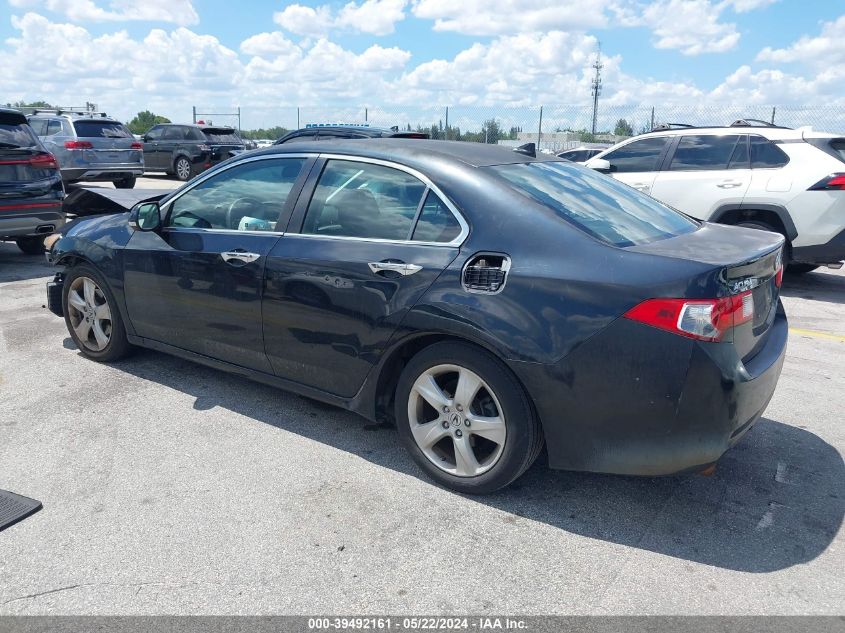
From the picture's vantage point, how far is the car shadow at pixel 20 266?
830cm

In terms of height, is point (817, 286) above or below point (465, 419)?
below

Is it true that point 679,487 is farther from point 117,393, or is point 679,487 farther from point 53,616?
point 117,393

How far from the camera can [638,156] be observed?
349 inches

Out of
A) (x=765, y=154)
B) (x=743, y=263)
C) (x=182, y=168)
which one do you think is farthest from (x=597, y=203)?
(x=182, y=168)

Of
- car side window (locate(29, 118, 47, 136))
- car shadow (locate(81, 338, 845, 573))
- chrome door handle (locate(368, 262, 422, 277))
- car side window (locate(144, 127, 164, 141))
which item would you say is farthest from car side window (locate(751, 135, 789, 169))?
car side window (locate(144, 127, 164, 141))

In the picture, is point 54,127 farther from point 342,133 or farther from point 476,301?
point 476,301

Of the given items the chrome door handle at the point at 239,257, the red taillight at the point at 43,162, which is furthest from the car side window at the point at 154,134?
the chrome door handle at the point at 239,257

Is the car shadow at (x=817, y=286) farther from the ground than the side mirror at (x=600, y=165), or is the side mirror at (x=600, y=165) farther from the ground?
the side mirror at (x=600, y=165)

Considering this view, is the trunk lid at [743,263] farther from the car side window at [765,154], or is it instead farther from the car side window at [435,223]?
the car side window at [765,154]

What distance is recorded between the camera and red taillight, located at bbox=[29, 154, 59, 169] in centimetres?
825

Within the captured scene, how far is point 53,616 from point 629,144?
8283 millimetres

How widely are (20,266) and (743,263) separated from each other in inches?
347

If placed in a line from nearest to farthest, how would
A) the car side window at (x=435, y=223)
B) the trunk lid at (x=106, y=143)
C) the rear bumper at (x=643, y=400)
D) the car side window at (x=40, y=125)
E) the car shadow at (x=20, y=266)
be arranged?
1. the rear bumper at (x=643, y=400)
2. the car side window at (x=435, y=223)
3. the car shadow at (x=20, y=266)
4. the trunk lid at (x=106, y=143)
5. the car side window at (x=40, y=125)

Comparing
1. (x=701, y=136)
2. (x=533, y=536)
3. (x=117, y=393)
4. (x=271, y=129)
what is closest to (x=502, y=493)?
(x=533, y=536)
